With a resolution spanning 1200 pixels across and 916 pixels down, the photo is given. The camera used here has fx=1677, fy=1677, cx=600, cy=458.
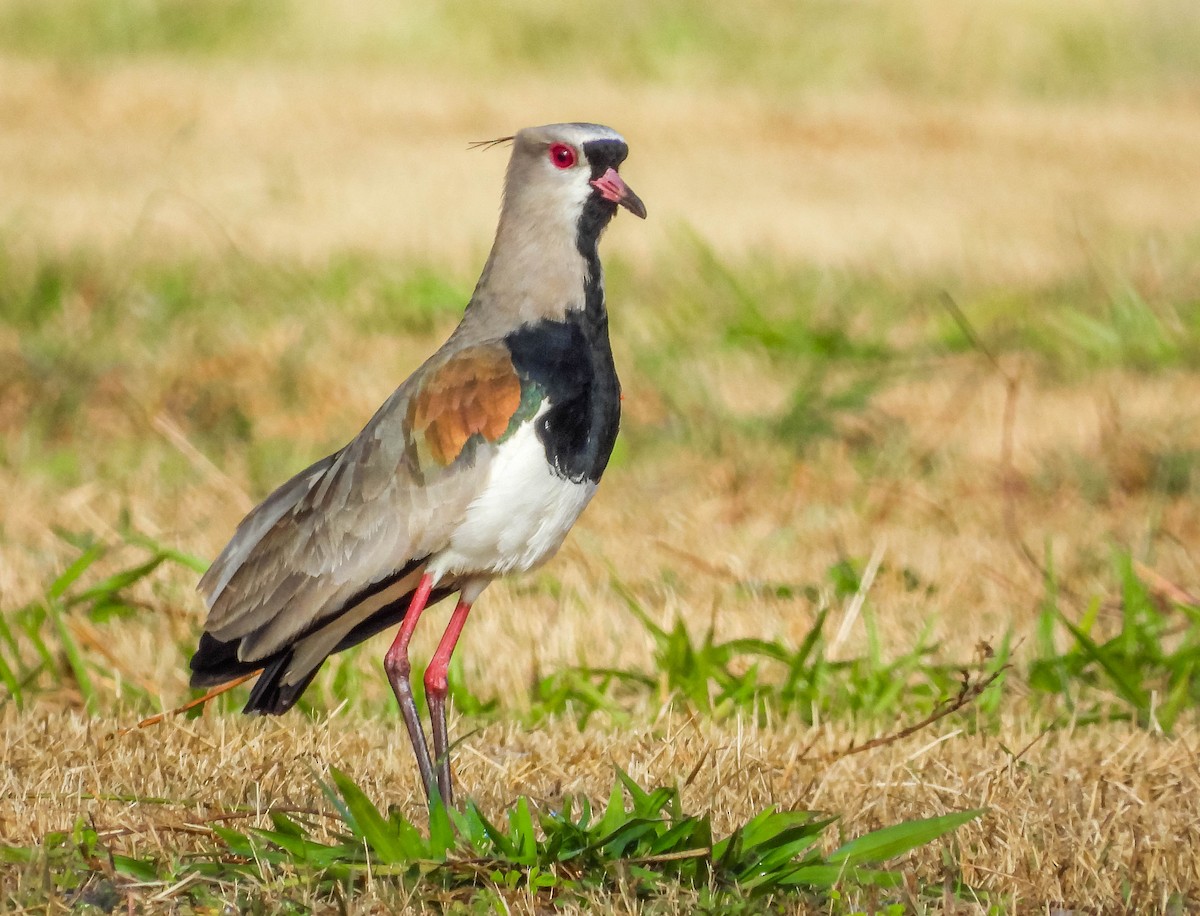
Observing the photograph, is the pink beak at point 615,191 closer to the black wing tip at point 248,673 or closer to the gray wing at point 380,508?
the gray wing at point 380,508

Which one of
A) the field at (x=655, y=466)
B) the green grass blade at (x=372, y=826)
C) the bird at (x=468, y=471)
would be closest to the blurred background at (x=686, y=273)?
the field at (x=655, y=466)

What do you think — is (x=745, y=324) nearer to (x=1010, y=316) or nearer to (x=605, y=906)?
(x=1010, y=316)

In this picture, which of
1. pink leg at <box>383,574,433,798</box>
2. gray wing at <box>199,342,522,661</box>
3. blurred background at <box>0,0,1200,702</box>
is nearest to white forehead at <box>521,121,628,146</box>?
gray wing at <box>199,342,522,661</box>

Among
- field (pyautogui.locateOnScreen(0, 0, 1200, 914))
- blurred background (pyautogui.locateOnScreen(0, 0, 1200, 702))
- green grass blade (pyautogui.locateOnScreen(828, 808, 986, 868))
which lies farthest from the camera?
blurred background (pyautogui.locateOnScreen(0, 0, 1200, 702))

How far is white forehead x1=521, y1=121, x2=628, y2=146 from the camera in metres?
3.16

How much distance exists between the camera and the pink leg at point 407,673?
10.00ft

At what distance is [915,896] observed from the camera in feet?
Result: 8.75

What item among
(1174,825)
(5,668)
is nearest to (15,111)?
(5,668)

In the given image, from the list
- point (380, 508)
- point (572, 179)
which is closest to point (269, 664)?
point (380, 508)

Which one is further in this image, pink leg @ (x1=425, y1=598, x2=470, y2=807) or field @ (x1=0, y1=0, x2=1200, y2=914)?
pink leg @ (x1=425, y1=598, x2=470, y2=807)

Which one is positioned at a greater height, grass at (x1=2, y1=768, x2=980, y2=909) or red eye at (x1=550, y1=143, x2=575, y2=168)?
red eye at (x1=550, y1=143, x2=575, y2=168)

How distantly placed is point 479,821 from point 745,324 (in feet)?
16.6

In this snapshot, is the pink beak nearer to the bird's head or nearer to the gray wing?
the bird's head

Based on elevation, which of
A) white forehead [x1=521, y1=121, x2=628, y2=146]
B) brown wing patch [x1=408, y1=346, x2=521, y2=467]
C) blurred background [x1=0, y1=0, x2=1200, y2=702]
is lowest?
blurred background [x1=0, y1=0, x2=1200, y2=702]
